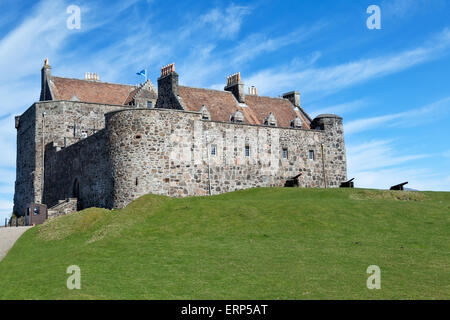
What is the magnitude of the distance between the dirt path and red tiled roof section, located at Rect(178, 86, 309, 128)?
22508 mm

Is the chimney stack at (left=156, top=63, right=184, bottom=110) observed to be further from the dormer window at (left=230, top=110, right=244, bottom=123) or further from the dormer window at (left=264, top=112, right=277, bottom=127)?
the dormer window at (left=264, top=112, right=277, bottom=127)

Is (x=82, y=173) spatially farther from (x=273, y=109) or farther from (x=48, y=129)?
(x=273, y=109)

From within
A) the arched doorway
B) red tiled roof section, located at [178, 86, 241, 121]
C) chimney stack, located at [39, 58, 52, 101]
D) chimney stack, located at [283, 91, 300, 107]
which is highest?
chimney stack, located at [39, 58, 52, 101]

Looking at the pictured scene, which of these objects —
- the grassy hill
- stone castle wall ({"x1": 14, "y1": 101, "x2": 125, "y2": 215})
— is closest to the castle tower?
the grassy hill

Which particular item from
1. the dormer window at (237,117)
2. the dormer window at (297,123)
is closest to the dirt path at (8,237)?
the dormer window at (237,117)

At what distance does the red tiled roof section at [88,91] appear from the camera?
2699 inches

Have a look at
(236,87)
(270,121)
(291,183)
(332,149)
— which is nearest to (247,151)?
(291,183)

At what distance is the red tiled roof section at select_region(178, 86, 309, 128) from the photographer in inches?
2370

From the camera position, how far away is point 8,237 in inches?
1585

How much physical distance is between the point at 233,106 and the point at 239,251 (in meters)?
36.2

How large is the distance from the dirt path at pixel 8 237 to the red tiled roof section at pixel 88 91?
27015mm

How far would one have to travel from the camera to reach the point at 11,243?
125 ft

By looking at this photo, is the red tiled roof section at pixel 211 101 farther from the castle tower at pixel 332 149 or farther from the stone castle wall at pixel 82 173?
the stone castle wall at pixel 82 173

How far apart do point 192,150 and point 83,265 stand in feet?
79.6
